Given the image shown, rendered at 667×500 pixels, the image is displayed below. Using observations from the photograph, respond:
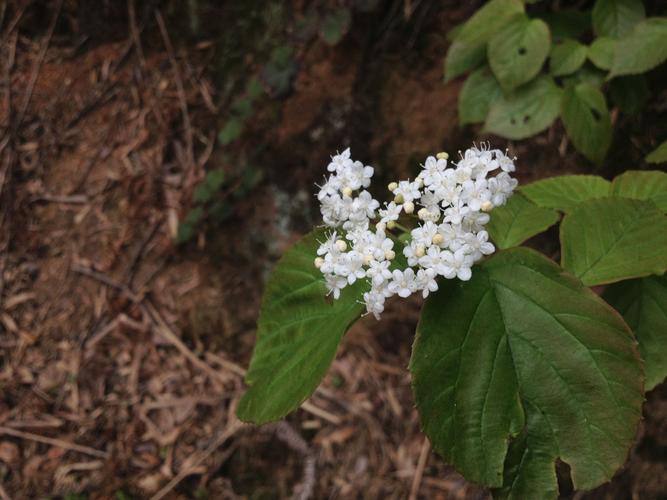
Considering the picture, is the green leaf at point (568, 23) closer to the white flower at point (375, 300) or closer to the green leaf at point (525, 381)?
the green leaf at point (525, 381)

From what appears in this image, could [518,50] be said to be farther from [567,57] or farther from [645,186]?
[645,186]

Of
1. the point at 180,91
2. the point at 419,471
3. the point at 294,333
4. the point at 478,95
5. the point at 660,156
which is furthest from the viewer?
the point at 180,91

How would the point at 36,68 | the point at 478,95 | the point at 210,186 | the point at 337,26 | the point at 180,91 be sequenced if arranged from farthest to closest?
the point at 36,68 < the point at 180,91 < the point at 210,186 < the point at 337,26 < the point at 478,95

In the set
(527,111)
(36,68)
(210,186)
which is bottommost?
(210,186)

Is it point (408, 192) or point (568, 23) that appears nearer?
point (408, 192)

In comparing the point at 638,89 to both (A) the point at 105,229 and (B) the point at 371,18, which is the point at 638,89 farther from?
(A) the point at 105,229

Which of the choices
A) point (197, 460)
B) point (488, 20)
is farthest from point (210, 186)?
point (488, 20)

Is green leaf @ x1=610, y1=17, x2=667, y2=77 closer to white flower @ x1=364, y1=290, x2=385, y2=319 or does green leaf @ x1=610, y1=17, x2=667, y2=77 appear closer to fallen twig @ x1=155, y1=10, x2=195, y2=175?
white flower @ x1=364, y1=290, x2=385, y2=319

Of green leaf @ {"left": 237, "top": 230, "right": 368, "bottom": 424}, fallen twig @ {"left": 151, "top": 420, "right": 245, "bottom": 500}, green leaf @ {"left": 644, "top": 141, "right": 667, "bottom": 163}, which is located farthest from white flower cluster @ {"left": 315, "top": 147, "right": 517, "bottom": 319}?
fallen twig @ {"left": 151, "top": 420, "right": 245, "bottom": 500}
